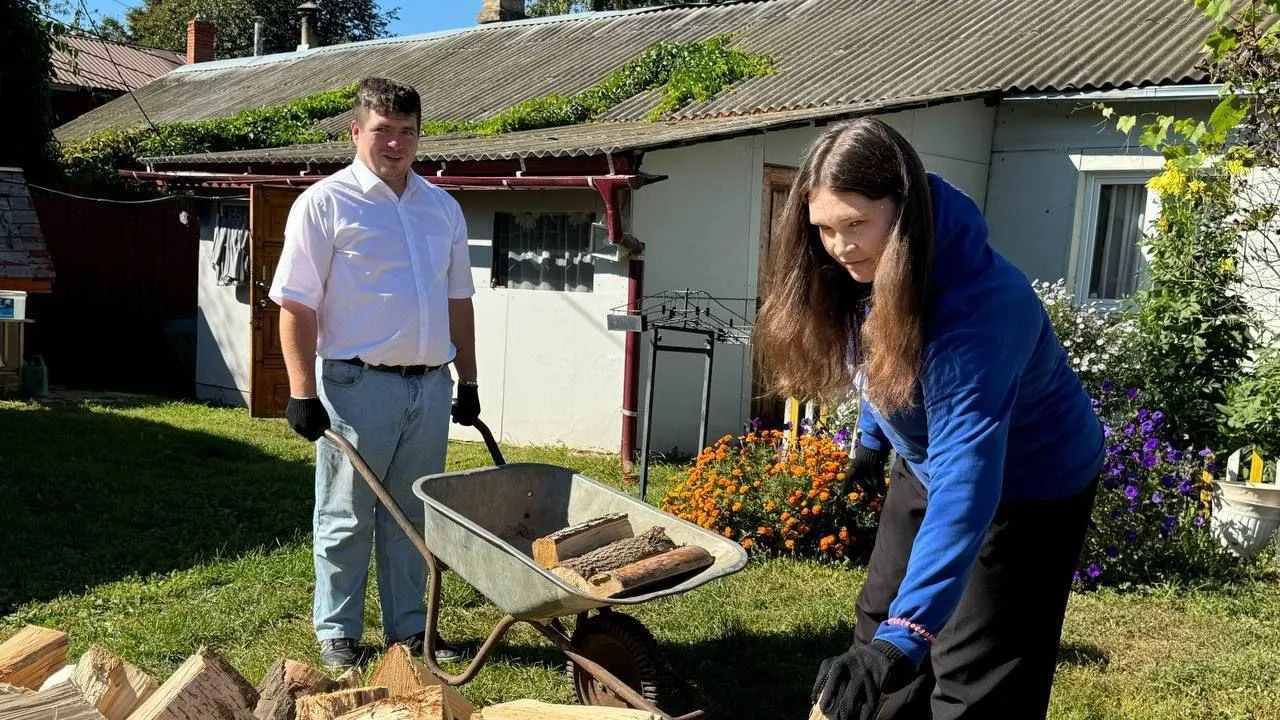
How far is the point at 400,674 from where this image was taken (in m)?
2.99

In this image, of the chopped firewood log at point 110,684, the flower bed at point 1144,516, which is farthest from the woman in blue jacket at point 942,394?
the flower bed at point 1144,516

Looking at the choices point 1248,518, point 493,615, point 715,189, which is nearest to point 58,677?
point 493,615

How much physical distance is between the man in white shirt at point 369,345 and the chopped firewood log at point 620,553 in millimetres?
1051

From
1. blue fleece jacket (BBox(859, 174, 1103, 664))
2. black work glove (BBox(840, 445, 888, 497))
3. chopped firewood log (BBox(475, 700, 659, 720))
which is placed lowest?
chopped firewood log (BBox(475, 700, 659, 720))

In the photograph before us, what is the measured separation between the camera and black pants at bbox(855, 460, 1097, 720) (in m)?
2.44

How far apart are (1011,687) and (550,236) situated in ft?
23.3

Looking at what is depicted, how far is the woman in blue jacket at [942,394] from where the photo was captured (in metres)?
1.98

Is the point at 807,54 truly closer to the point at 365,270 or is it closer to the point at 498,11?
the point at 365,270

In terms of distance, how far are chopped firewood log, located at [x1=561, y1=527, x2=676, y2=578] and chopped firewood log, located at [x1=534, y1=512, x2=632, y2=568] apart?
4cm

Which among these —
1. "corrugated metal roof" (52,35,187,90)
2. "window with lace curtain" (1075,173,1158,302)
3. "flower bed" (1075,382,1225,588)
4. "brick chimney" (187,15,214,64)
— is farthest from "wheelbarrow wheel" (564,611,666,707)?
"brick chimney" (187,15,214,64)

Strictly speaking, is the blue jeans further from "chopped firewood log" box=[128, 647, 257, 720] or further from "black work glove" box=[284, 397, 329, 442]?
"chopped firewood log" box=[128, 647, 257, 720]

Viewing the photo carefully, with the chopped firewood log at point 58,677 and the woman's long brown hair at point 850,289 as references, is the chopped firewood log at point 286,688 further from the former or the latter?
the woman's long brown hair at point 850,289

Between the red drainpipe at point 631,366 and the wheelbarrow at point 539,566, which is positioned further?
the red drainpipe at point 631,366

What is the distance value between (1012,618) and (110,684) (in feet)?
7.29
